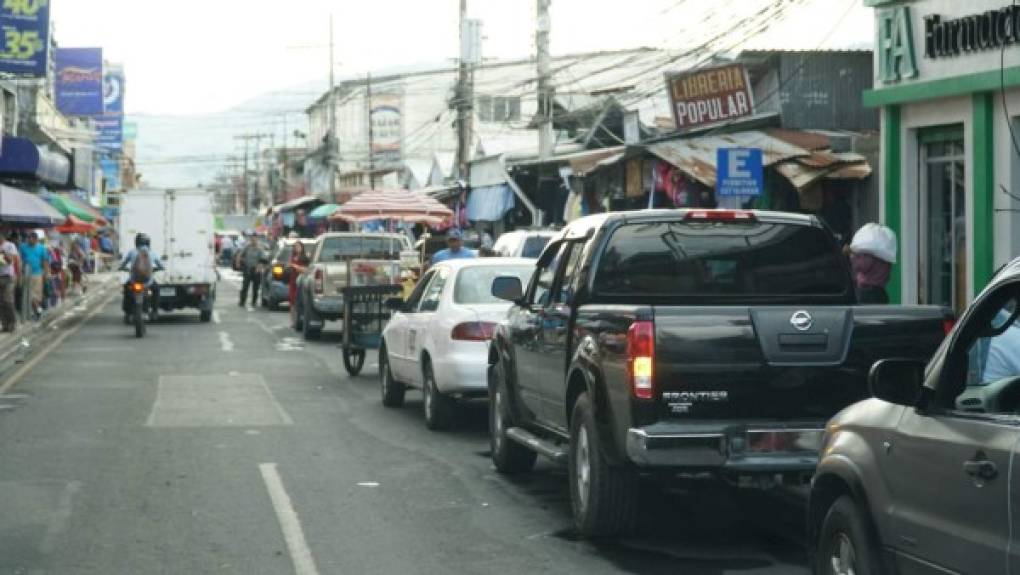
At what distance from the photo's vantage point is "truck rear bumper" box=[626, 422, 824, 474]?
8.78m

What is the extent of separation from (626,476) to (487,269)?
675 cm

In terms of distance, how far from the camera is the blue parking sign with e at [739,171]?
20.6 metres

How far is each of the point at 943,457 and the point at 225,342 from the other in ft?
77.2

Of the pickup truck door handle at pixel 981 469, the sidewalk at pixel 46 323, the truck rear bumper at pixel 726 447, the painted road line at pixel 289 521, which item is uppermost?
the pickup truck door handle at pixel 981 469

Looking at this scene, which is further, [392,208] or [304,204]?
[304,204]

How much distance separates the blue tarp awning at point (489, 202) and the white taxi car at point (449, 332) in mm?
24520

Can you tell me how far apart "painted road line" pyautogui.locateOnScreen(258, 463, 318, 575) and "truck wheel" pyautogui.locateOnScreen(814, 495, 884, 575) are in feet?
10.1

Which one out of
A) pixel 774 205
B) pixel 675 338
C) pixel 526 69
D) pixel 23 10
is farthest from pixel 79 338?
pixel 526 69

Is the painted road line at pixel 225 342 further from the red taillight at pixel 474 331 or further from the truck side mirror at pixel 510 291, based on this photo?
the truck side mirror at pixel 510 291

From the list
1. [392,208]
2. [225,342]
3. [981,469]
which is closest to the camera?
[981,469]

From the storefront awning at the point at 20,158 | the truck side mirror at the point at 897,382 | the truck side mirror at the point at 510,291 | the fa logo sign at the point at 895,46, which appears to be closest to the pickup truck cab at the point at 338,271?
the storefront awning at the point at 20,158

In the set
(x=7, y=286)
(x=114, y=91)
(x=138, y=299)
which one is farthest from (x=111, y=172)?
(x=138, y=299)

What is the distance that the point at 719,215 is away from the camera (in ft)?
34.0

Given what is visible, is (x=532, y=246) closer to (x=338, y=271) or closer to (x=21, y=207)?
(x=338, y=271)
